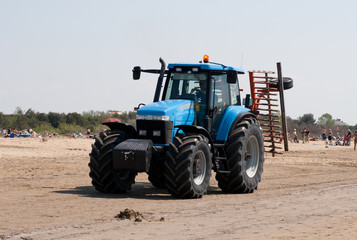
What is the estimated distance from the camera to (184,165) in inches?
422

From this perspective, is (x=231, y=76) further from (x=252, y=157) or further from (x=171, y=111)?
(x=252, y=157)

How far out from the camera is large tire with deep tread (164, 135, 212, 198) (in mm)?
10734

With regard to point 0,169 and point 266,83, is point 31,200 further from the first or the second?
point 266,83

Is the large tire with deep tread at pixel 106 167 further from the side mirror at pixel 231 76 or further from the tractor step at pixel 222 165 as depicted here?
the side mirror at pixel 231 76

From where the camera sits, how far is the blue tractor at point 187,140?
10867mm

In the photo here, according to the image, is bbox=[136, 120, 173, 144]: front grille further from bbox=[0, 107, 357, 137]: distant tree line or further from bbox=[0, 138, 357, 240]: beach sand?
bbox=[0, 107, 357, 137]: distant tree line

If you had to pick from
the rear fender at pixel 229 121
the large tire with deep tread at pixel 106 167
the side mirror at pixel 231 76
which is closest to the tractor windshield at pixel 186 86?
the side mirror at pixel 231 76

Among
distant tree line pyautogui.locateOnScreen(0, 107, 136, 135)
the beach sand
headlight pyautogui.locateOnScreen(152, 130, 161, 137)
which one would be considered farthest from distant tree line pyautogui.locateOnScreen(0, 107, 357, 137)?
headlight pyautogui.locateOnScreen(152, 130, 161, 137)

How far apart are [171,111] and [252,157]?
8.49 ft

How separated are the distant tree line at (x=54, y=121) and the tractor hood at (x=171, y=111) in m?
29.6

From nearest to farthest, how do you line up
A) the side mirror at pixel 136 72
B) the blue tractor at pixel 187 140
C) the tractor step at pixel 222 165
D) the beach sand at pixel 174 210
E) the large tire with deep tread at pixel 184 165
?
the beach sand at pixel 174 210, the large tire with deep tread at pixel 184 165, the blue tractor at pixel 187 140, the tractor step at pixel 222 165, the side mirror at pixel 136 72

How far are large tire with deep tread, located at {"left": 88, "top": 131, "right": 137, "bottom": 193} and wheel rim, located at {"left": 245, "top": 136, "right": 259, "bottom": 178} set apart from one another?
8.99 feet

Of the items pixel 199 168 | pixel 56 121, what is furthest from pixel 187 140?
pixel 56 121

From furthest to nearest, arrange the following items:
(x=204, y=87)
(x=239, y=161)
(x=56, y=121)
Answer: (x=56, y=121), (x=204, y=87), (x=239, y=161)
